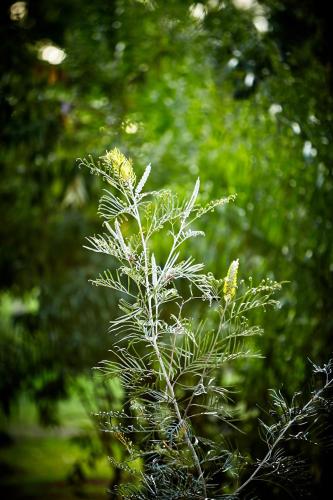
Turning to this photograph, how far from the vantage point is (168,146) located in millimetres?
2006

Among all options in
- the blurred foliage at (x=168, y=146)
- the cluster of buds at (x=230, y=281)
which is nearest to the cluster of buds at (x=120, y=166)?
the cluster of buds at (x=230, y=281)

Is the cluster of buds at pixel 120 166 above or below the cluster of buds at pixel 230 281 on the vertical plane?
above

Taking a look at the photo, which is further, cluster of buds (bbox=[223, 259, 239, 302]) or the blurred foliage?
the blurred foliage

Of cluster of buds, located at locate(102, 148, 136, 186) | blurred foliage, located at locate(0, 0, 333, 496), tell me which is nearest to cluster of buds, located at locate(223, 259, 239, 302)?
cluster of buds, located at locate(102, 148, 136, 186)

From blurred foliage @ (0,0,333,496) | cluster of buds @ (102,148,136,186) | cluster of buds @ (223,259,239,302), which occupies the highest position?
cluster of buds @ (102,148,136,186)

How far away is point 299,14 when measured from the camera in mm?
1496

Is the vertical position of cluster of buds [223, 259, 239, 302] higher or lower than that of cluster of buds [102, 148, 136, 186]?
lower

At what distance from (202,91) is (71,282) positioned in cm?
93

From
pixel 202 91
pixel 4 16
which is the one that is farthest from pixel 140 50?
pixel 4 16

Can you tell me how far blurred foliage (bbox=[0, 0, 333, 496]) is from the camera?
145 centimetres

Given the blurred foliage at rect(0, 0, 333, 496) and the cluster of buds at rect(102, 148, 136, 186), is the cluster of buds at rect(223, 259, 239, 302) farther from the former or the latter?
the blurred foliage at rect(0, 0, 333, 496)

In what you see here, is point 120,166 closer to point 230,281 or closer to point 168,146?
point 230,281

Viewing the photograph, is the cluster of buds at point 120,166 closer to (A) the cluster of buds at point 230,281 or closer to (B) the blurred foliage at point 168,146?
(A) the cluster of buds at point 230,281

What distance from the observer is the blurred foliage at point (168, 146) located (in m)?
1.45
